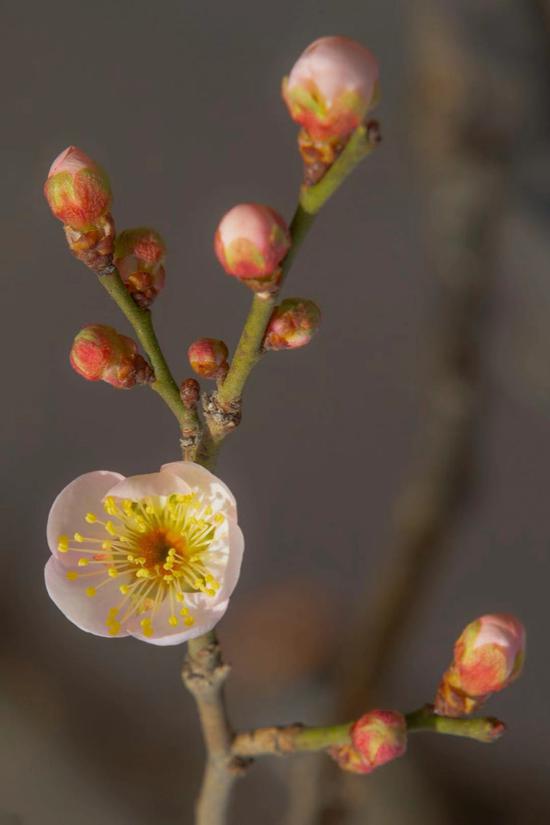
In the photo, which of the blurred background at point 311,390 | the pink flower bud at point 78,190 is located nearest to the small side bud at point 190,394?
the pink flower bud at point 78,190

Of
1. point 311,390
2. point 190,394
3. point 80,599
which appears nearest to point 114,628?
point 80,599

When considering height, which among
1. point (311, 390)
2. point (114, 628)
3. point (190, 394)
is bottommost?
point (114, 628)

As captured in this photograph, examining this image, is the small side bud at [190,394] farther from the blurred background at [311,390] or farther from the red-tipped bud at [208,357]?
the blurred background at [311,390]

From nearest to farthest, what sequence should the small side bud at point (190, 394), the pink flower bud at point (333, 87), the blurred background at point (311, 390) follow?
the pink flower bud at point (333, 87)
the small side bud at point (190, 394)
the blurred background at point (311, 390)

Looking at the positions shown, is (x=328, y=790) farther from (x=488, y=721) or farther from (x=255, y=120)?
(x=255, y=120)

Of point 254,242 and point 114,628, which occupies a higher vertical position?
point 254,242

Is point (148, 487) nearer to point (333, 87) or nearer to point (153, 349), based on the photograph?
point (153, 349)
